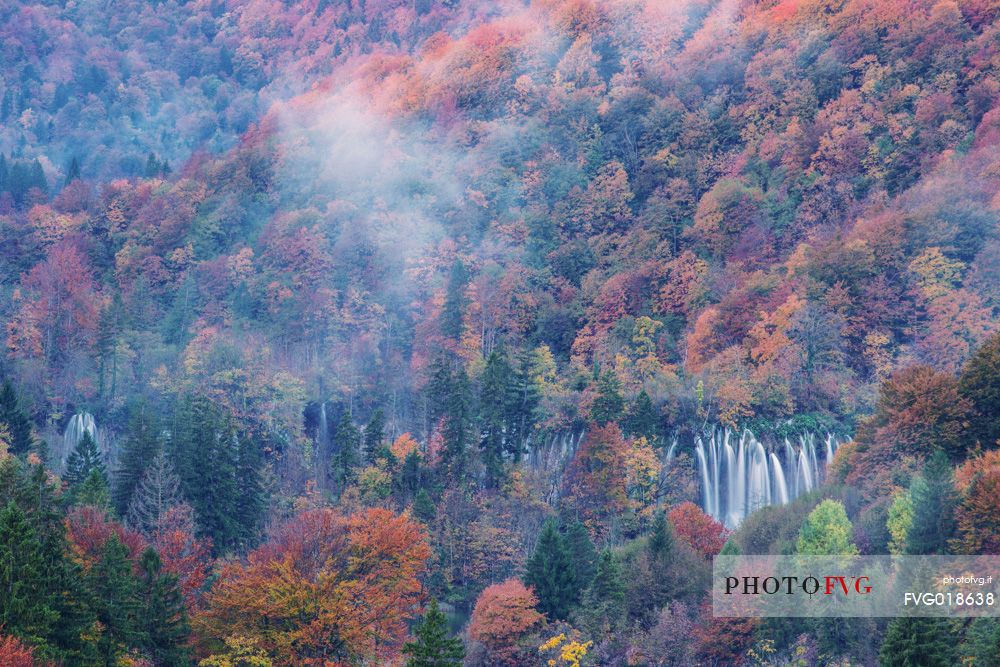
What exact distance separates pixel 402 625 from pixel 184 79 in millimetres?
146876

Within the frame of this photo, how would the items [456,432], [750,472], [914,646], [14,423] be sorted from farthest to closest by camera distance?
[456,432], [14,423], [750,472], [914,646]

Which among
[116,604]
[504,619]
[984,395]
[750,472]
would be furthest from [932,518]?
[116,604]

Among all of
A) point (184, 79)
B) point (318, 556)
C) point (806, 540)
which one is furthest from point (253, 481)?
point (184, 79)

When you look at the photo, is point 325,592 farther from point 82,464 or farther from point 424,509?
point 82,464

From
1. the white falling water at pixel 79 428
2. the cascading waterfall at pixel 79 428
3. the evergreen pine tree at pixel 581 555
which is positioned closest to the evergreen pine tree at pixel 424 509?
the evergreen pine tree at pixel 581 555

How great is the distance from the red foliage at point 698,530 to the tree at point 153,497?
87.6ft

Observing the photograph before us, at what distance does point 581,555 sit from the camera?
181 feet

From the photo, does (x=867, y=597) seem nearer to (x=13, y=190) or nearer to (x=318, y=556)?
(x=318, y=556)

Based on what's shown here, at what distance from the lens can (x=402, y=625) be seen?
49.9 metres

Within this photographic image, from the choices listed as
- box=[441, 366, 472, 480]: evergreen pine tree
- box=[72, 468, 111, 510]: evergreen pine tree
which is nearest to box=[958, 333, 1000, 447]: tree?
box=[441, 366, 472, 480]: evergreen pine tree

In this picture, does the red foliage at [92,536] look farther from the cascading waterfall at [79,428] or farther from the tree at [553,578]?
the cascading waterfall at [79,428]

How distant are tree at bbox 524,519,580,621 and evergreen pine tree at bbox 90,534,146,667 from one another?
17824 millimetres

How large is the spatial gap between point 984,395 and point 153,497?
140 ft

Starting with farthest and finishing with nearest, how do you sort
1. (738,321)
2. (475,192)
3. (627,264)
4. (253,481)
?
(475,192)
(627,264)
(738,321)
(253,481)
